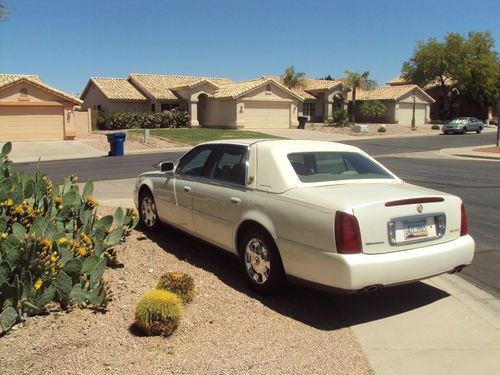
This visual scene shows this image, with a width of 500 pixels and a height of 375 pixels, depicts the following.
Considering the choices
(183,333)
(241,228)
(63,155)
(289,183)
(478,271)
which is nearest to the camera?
(183,333)

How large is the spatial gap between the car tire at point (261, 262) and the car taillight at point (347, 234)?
77 cm

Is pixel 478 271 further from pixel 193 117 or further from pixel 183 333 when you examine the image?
pixel 193 117

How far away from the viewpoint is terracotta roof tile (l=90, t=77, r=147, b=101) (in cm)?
4462

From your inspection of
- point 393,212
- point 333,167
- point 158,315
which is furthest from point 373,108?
point 158,315

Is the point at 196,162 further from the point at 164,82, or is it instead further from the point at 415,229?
the point at 164,82

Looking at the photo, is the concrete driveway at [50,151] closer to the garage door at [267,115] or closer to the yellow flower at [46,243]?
the garage door at [267,115]

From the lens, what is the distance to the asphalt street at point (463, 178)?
658cm

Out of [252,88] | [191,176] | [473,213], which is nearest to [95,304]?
[191,176]

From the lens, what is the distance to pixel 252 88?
43938 mm

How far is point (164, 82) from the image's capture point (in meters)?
48.9

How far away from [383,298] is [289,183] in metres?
1.54

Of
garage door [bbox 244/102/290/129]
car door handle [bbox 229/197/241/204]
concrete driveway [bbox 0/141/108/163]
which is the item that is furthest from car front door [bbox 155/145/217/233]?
garage door [bbox 244/102/290/129]

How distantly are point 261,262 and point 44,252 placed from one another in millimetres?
2000

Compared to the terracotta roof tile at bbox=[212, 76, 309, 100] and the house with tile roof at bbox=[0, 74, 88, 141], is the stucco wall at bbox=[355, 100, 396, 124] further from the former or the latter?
the house with tile roof at bbox=[0, 74, 88, 141]
